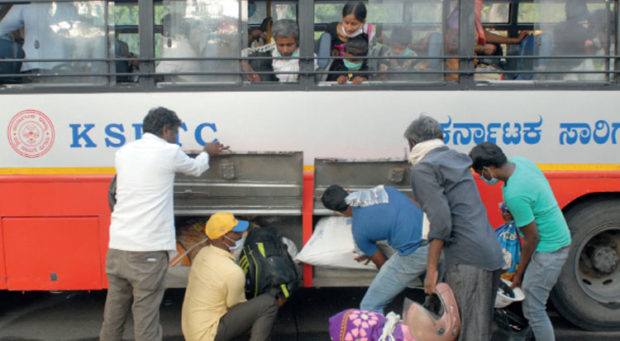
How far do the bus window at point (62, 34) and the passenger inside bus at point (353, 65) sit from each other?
1.85 metres

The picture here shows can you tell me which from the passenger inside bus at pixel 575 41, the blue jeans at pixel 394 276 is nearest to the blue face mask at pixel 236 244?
the blue jeans at pixel 394 276

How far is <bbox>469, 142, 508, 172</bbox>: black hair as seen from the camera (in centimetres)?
341

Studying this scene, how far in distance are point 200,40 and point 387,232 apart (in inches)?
84.4

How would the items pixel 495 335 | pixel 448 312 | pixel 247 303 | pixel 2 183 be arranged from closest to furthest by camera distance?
1. pixel 448 312
2. pixel 247 303
3. pixel 2 183
4. pixel 495 335

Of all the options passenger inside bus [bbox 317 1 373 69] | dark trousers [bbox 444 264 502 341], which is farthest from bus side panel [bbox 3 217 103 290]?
dark trousers [bbox 444 264 502 341]

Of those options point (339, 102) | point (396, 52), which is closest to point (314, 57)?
point (339, 102)

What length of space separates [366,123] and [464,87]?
845 mm

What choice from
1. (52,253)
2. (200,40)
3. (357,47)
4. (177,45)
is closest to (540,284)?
(357,47)

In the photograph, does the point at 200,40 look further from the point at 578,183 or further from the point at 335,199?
the point at 578,183

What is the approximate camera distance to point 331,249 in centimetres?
411

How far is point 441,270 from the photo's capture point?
3619 millimetres

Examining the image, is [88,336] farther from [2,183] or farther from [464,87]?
[464,87]

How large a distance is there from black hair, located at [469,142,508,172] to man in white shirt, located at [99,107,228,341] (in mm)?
1891

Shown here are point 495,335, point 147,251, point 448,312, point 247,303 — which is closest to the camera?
point 448,312
